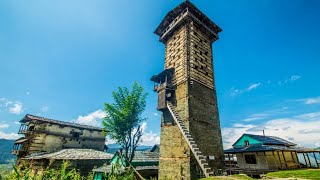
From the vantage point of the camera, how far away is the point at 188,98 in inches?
627

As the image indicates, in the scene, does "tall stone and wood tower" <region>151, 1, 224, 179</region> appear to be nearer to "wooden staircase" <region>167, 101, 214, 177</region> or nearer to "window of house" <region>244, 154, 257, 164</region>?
"wooden staircase" <region>167, 101, 214, 177</region>

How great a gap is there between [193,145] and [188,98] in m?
4.40

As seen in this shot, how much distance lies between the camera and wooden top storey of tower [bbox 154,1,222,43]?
19641mm

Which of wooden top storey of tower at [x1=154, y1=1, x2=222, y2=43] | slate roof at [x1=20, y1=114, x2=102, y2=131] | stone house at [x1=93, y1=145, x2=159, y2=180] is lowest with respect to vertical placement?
stone house at [x1=93, y1=145, x2=159, y2=180]

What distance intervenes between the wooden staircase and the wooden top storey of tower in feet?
31.9

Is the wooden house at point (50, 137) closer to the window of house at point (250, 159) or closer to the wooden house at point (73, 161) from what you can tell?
the wooden house at point (73, 161)

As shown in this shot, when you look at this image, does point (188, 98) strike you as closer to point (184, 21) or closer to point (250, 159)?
point (184, 21)

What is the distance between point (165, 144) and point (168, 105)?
388 centimetres

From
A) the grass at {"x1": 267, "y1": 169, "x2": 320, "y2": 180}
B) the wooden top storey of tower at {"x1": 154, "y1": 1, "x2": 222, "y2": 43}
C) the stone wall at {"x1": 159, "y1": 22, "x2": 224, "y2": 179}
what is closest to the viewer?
the grass at {"x1": 267, "y1": 169, "x2": 320, "y2": 180}

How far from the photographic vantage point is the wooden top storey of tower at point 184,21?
19.6 m

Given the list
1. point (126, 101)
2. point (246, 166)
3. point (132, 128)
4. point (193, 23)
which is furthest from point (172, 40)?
point (246, 166)

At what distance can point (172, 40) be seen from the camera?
2167 centimetres

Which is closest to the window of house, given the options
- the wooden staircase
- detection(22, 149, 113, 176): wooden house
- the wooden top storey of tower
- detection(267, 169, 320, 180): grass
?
the wooden staircase

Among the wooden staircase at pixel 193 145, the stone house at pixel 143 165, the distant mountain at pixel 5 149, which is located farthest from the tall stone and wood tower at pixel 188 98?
the distant mountain at pixel 5 149
